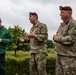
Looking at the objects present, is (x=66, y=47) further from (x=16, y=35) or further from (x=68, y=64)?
(x=16, y=35)

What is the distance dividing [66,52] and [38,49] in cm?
212

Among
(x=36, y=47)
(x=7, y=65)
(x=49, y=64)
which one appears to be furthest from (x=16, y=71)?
(x=36, y=47)

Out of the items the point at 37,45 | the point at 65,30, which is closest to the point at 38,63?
the point at 37,45

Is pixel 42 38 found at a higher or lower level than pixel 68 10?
lower

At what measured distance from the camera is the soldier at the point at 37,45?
370 inches

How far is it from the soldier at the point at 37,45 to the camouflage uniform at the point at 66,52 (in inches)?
68.2

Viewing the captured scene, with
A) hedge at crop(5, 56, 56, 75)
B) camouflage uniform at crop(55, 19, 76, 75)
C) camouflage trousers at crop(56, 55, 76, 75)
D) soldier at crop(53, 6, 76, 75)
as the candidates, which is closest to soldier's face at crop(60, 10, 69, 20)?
soldier at crop(53, 6, 76, 75)

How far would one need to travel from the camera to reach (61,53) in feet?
24.7

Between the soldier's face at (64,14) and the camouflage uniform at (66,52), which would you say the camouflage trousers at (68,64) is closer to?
the camouflage uniform at (66,52)

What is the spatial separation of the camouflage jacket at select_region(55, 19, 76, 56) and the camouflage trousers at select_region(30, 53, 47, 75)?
2037mm

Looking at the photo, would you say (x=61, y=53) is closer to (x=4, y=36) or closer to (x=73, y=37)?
(x=73, y=37)

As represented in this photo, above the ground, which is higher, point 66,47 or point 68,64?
point 66,47

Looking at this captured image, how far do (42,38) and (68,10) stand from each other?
1.95 m

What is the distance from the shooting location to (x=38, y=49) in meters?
9.55
